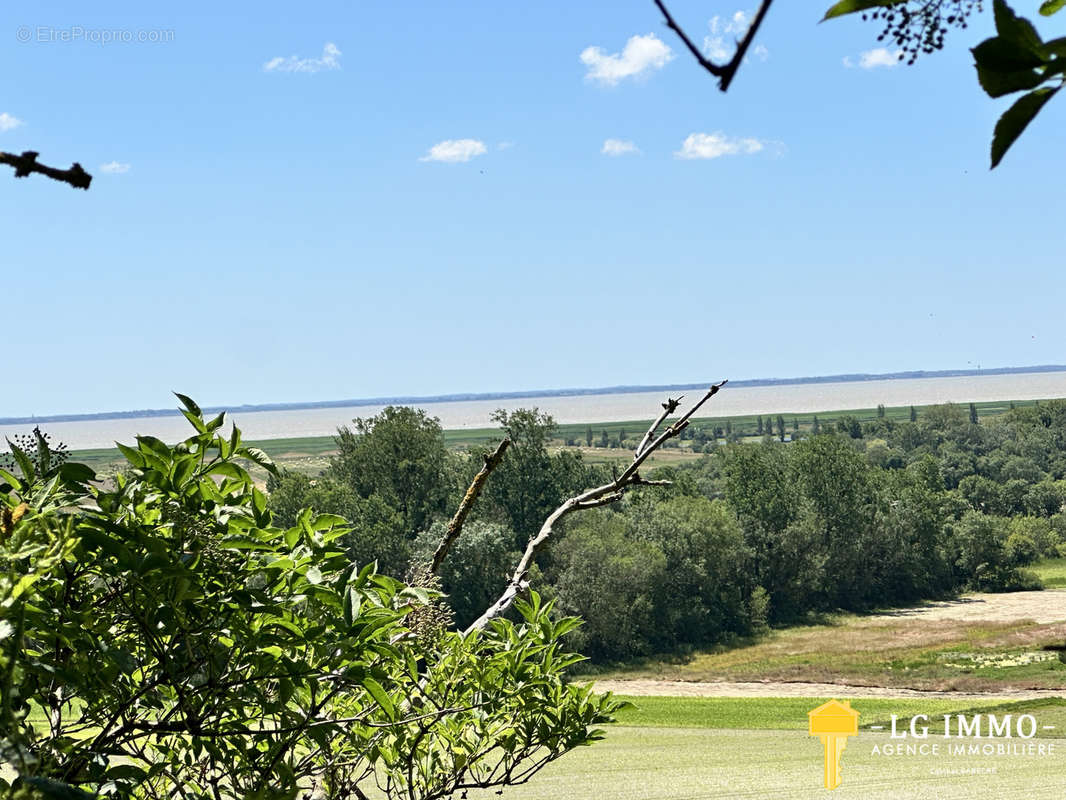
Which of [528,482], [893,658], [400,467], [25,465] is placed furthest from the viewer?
[400,467]

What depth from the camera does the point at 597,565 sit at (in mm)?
41906

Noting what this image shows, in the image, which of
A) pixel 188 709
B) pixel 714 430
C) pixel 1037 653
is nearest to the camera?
pixel 188 709

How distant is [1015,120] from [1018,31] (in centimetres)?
6

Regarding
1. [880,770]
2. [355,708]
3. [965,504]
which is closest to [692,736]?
[880,770]

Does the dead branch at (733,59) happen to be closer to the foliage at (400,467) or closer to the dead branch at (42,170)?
the dead branch at (42,170)

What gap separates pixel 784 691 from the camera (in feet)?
108

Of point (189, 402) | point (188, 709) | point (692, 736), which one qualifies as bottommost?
point (692, 736)

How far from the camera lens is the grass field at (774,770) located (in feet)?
41.7

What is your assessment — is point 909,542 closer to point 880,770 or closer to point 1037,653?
point 1037,653

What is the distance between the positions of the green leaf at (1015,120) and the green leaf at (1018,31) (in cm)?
2

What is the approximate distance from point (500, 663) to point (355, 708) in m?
0.38

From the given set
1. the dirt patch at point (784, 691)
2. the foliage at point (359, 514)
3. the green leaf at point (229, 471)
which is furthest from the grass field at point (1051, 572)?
the green leaf at point (229, 471)

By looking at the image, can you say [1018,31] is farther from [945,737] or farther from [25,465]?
[945,737]

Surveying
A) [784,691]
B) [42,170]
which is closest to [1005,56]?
[42,170]
